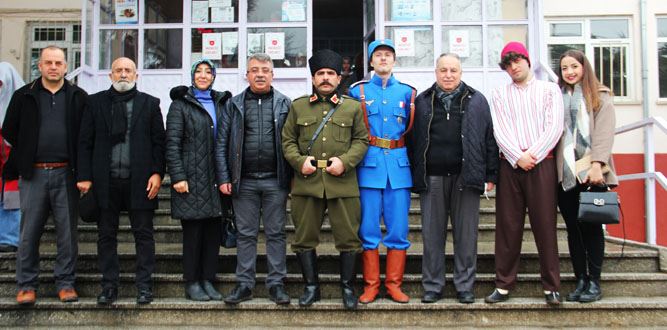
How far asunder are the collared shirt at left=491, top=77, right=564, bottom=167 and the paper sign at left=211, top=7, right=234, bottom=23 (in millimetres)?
4608

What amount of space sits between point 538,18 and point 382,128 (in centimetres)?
428

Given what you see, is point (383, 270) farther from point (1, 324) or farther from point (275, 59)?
point (275, 59)

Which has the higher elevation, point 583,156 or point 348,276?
point 583,156

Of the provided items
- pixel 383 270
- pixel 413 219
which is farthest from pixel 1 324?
pixel 413 219

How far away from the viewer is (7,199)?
15.2 feet

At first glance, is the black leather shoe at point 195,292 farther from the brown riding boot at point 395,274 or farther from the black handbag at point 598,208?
the black handbag at point 598,208

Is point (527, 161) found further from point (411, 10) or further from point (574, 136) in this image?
point (411, 10)

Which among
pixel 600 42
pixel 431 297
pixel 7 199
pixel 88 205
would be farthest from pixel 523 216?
pixel 600 42

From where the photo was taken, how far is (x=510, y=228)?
386cm

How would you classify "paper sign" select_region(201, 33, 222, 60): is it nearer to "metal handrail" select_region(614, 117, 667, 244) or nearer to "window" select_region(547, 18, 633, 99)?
"metal handrail" select_region(614, 117, 667, 244)

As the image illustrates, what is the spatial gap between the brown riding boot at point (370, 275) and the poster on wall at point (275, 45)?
4133 millimetres

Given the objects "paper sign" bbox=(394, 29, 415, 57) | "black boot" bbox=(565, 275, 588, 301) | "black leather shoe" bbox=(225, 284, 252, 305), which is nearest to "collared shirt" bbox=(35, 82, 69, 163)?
"black leather shoe" bbox=(225, 284, 252, 305)

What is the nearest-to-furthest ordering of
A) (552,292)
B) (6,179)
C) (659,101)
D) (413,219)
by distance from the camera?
(552,292) → (6,179) → (413,219) → (659,101)

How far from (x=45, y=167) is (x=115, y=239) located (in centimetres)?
73
